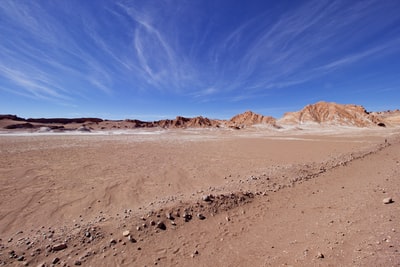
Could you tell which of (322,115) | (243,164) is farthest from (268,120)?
(243,164)

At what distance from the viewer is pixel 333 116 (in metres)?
103

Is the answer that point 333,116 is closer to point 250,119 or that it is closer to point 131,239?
point 250,119

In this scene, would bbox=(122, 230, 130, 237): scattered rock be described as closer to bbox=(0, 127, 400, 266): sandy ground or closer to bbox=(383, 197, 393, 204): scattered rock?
bbox=(0, 127, 400, 266): sandy ground

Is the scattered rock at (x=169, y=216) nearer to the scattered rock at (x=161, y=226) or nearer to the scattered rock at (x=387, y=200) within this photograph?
the scattered rock at (x=161, y=226)

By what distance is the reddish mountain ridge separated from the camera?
93312mm

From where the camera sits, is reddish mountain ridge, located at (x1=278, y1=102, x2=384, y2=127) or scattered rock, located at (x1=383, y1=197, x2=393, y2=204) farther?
reddish mountain ridge, located at (x1=278, y1=102, x2=384, y2=127)

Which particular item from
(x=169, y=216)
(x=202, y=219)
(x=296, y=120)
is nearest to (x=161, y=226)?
(x=169, y=216)

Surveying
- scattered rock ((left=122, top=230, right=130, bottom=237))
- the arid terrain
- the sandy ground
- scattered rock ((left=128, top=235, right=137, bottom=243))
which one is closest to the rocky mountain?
the arid terrain

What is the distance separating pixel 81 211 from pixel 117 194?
1516 millimetres

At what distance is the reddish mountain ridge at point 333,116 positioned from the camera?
9331 cm

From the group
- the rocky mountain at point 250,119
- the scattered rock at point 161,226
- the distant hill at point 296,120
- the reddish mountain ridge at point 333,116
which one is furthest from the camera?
the rocky mountain at point 250,119

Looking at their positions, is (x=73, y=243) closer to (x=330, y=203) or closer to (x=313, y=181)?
(x=330, y=203)

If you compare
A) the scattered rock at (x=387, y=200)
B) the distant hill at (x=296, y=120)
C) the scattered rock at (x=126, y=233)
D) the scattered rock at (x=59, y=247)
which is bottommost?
the scattered rock at (x=59, y=247)

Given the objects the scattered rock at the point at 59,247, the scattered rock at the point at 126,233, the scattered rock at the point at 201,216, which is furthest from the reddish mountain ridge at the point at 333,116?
the scattered rock at the point at 59,247
